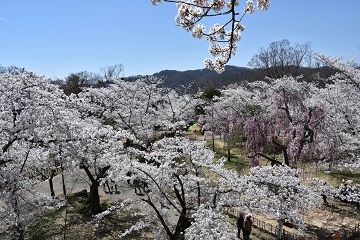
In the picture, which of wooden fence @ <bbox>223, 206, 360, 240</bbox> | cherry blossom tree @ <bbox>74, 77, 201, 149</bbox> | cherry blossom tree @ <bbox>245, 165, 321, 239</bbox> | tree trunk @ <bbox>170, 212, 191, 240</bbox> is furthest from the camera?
cherry blossom tree @ <bbox>74, 77, 201, 149</bbox>

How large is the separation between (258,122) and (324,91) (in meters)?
3.67

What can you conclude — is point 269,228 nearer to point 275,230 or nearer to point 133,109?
point 275,230

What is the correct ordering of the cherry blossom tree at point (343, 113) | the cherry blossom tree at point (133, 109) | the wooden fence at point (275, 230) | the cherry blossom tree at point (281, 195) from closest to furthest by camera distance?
the cherry blossom tree at point (281, 195), the wooden fence at point (275, 230), the cherry blossom tree at point (343, 113), the cherry blossom tree at point (133, 109)

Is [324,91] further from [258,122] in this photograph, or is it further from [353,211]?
[353,211]

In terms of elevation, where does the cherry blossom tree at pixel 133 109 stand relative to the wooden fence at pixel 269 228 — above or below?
above

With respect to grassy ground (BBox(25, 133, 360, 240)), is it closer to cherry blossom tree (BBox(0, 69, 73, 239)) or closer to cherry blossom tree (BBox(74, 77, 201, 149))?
cherry blossom tree (BBox(0, 69, 73, 239))

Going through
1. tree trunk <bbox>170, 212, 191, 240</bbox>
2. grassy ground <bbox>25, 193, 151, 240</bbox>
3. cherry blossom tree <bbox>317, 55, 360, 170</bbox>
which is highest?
cherry blossom tree <bbox>317, 55, 360, 170</bbox>

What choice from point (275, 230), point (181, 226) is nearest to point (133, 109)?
point (181, 226)

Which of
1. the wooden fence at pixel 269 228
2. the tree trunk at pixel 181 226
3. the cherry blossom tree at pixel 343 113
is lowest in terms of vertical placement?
the wooden fence at pixel 269 228

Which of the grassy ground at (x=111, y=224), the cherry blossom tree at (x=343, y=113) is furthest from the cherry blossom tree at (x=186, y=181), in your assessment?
the cherry blossom tree at (x=343, y=113)

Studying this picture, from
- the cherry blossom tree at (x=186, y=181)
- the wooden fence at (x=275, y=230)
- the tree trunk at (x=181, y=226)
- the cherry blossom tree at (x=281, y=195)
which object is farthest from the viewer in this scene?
the wooden fence at (x=275, y=230)

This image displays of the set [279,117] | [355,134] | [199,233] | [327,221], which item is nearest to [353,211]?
[327,221]

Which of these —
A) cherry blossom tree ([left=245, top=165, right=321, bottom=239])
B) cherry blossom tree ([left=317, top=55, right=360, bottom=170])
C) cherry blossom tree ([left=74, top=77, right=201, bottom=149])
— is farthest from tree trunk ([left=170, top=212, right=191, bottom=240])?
cherry blossom tree ([left=317, top=55, right=360, bottom=170])

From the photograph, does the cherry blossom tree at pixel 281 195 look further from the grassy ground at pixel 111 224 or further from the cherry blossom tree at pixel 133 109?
the cherry blossom tree at pixel 133 109
